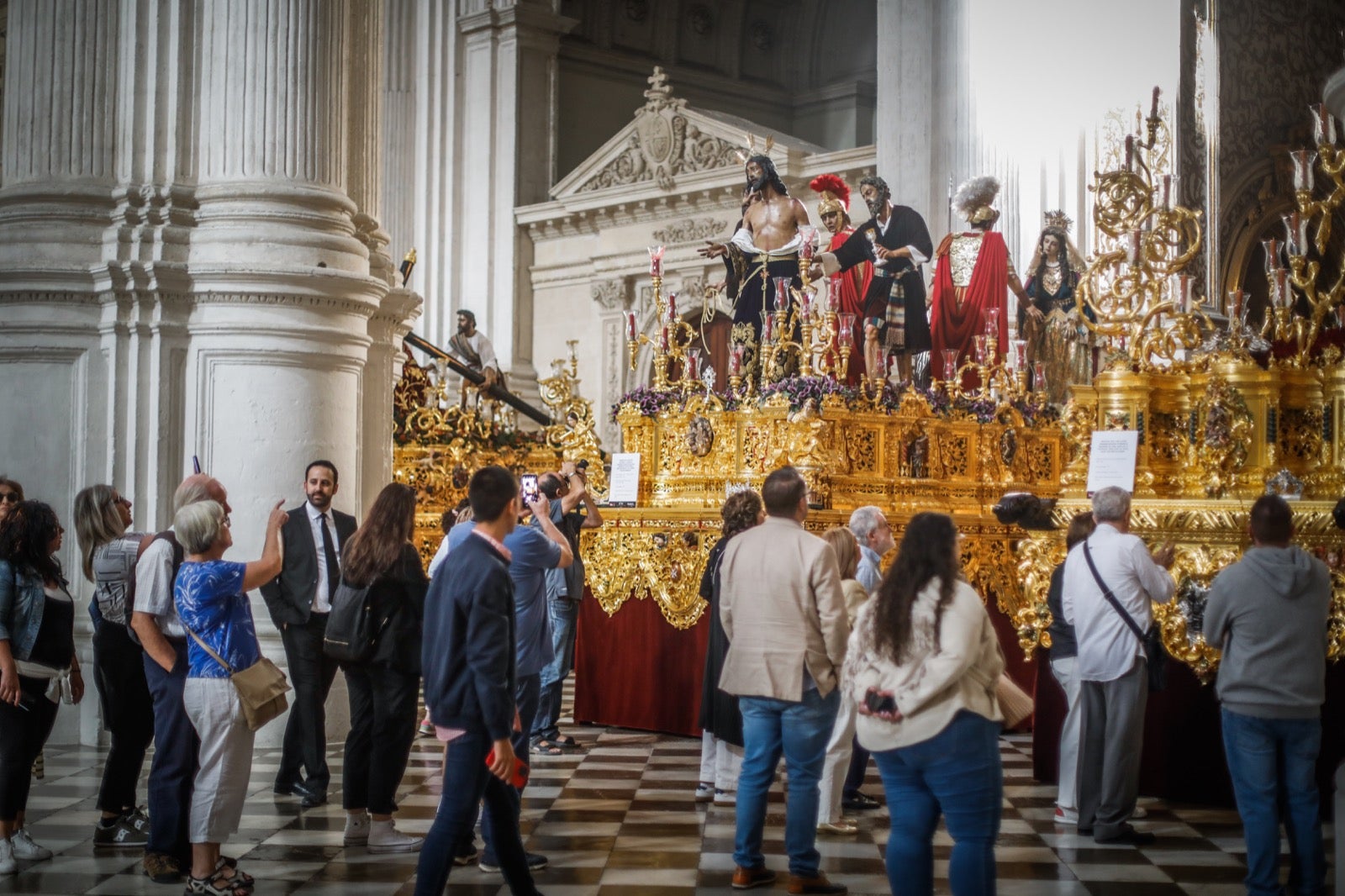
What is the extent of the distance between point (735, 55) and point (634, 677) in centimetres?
1857

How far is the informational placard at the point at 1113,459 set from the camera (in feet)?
26.4

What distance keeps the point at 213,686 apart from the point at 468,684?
1087 millimetres

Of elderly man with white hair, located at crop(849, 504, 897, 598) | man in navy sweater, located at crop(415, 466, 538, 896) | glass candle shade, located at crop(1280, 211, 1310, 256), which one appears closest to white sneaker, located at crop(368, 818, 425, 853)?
man in navy sweater, located at crop(415, 466, 538, 896)

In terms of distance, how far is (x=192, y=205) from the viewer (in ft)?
31.5

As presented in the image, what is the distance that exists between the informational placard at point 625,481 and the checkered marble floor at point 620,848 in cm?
302

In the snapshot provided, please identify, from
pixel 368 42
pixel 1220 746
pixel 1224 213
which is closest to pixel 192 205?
pixel 368 42

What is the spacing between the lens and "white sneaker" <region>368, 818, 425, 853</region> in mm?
6430

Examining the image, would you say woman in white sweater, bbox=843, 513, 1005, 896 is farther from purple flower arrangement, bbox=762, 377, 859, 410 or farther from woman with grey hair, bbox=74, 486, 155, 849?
purple flower arrangement, bbox=762, 377, 859, 410

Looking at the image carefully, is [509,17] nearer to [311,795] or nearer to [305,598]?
[305,598]

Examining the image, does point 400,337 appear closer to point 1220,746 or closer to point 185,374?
point 185,374

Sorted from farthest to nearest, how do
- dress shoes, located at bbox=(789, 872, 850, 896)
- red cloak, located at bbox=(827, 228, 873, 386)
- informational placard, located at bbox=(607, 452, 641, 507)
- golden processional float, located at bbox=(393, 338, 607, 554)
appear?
golden processional float, located at bbox=(393, 338, 607, 554), red cloak, located at bbox=(827, 228, 873, 386), informational placard, located at bbox=(607, 452, 641, 507), dress shoes, located at bbox=(789, 872, 850, 896)

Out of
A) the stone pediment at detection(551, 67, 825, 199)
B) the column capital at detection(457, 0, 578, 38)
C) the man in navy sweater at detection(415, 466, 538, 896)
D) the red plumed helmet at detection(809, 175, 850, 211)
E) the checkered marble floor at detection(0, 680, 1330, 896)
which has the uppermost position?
the column capital at detection(457, 0, 578, 38)

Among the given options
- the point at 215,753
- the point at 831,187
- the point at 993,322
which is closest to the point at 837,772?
the point at 215,753

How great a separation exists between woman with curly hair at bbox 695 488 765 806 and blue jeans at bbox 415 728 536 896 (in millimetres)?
1657
